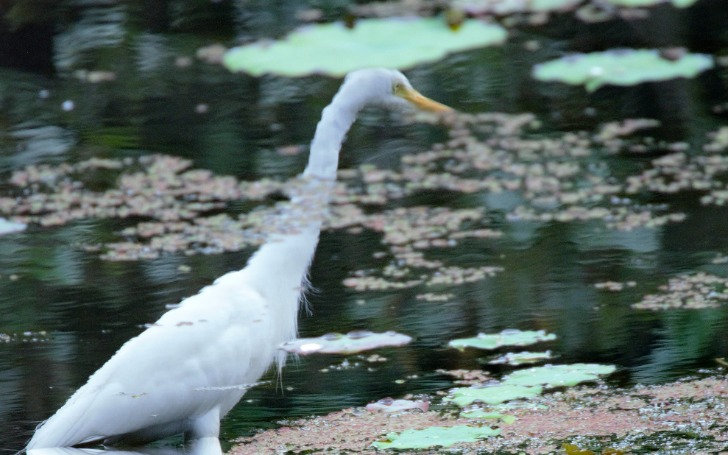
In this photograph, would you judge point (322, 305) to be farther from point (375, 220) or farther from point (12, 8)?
point (12, 8)

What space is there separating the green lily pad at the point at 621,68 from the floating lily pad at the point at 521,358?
3032mm

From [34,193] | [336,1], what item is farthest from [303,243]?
[336,1]

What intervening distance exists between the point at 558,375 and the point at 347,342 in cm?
66

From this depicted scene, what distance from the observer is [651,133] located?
587 centimetres

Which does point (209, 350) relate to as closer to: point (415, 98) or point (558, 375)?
point (558, 375)

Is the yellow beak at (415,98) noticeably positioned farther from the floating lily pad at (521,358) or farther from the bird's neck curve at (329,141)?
the floating lily pad at (521,358)

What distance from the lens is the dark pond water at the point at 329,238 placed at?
3676mm

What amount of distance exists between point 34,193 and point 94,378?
99.1 inches

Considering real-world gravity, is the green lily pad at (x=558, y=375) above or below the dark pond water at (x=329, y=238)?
below

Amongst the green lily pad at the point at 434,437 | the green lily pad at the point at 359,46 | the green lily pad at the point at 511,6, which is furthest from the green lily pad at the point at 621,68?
the green lily pad at the point at 434,437

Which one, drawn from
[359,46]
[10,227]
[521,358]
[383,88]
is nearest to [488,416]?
[521,358]

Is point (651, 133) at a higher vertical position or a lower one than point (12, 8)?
lower

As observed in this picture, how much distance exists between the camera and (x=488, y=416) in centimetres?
322

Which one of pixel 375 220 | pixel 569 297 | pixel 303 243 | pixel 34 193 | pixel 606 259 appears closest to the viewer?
pixel 303 243
